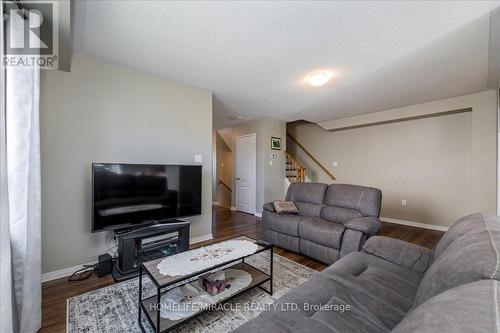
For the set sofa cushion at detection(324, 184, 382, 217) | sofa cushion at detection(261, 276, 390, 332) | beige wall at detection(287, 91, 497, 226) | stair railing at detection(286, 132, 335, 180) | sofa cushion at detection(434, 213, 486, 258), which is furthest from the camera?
→ stair railing at detection(286, 132, 335, 180)

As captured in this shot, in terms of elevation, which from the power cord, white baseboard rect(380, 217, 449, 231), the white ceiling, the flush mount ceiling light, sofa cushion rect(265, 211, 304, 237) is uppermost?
the white ceiling

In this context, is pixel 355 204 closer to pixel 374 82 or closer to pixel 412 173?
pixel 374 82

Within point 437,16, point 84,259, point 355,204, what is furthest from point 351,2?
point 84,259

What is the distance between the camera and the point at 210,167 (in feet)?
10.9

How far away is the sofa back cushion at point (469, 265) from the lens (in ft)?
2.15

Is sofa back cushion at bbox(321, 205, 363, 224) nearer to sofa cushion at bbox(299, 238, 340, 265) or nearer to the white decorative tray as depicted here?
sofa cushion at bbox(299, 238, 340, 265)

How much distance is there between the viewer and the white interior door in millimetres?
5102

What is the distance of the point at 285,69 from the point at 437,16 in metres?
1.42

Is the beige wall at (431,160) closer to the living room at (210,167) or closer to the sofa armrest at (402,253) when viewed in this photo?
the living room at (210,167)

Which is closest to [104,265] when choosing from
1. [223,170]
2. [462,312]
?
[462,312]

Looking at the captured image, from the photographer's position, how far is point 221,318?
155 centimetres

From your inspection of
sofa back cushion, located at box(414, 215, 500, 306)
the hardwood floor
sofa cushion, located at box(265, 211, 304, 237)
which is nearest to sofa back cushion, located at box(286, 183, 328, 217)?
sofa cushion, located at box(265, 211, 304, 237)

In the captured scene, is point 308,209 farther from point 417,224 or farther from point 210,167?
point 417,224

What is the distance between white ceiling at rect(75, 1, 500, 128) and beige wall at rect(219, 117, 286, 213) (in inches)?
→ 67.9
